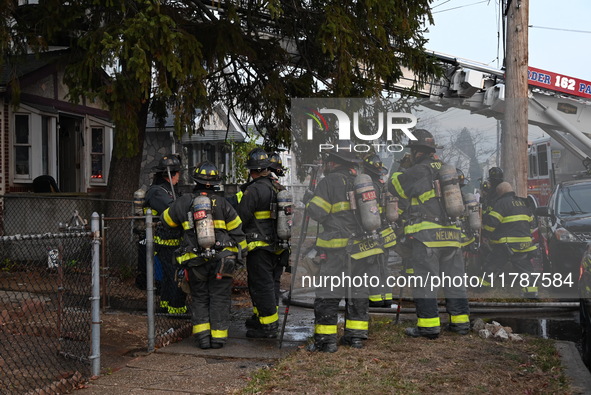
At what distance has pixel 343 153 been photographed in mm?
7156

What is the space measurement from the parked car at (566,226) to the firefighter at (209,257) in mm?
4363

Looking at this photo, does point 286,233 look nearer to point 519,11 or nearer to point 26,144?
point 519,11

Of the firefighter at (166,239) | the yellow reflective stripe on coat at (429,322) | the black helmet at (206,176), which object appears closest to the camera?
the black helmet at (206,176)

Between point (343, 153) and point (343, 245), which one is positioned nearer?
point (343, 245)

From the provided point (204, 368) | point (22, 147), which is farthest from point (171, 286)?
point (22, 147)

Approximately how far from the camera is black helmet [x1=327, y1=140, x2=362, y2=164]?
7.14 m

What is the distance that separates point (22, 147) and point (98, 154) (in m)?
2.47

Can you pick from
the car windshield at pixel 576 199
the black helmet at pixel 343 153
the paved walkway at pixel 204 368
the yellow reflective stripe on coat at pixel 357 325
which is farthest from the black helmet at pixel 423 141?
the car windshield at pixel 576 199

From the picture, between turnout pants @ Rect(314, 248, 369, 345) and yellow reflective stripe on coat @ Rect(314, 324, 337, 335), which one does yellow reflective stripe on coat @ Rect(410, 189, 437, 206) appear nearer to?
turnout pants @ Rect(314, 248, 369, 345)

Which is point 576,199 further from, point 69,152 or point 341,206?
point 69,152

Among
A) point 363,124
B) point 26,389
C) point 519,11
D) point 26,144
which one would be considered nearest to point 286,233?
point 363,124

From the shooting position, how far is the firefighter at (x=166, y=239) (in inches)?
319

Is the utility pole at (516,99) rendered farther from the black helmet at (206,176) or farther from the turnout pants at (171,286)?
the turnout pants at (171,286)

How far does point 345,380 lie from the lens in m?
5.68
